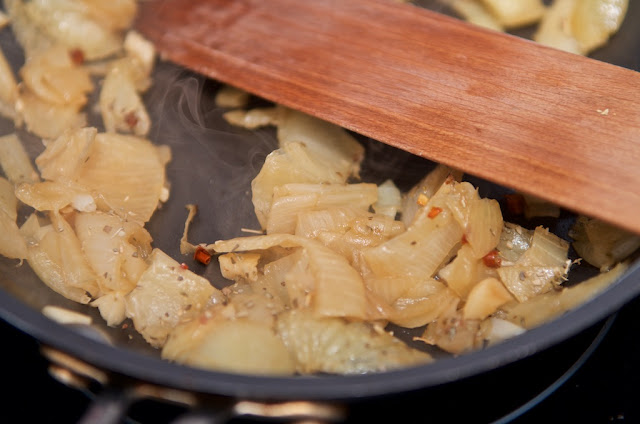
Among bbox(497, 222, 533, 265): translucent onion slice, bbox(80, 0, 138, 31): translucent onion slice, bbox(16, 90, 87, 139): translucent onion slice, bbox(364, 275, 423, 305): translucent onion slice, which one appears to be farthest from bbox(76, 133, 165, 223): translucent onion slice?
bbox(497, 222, 533, 265): translucent onion slice

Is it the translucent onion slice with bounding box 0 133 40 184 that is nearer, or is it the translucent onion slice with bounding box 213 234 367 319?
the translucent onion slice with bounding box 213 234 367 319

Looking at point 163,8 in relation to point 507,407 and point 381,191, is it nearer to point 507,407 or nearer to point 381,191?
point 381,191

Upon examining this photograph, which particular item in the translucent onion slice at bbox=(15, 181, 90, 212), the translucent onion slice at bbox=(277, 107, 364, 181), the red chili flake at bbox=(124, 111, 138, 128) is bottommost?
the translucent onion slice at bbox=(15, 181, 90, 212)

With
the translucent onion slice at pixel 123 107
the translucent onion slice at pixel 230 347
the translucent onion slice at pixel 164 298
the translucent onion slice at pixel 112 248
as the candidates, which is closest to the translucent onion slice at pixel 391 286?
the translucent onion slice at pixel 230 347

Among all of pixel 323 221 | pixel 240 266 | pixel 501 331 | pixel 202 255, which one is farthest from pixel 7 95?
pixel 501 331

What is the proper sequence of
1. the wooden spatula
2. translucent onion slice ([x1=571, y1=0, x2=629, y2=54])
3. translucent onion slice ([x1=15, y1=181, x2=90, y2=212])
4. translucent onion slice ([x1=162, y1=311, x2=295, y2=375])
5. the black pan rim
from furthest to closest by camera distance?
translucent onion slice ([x1=571, y1=0, x2=629, y2=54]) → translucent onion slice ([x1=15, y1=181, x2=90, y2=212]) → the wooden spatula → translucent onion slice ([x1=162, y1=311, x2=295, y2=375]) → the black pan rim

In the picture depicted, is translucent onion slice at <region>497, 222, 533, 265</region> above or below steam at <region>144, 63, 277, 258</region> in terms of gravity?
above

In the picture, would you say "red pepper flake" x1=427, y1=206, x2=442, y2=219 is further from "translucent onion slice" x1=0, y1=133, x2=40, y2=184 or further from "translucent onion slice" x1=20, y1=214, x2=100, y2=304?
"translucent onion slice" x1=0, y1=133, x2=40, y2=184

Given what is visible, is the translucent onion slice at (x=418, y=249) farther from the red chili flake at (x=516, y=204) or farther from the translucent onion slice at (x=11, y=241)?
the translucent onion slice at (x=11, y=241)

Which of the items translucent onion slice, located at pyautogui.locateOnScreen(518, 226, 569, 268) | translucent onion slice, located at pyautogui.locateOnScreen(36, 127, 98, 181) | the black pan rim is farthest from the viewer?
translucent onion slice, located at pyautogui.locateOnScreen(36, 127, 98, 181)
